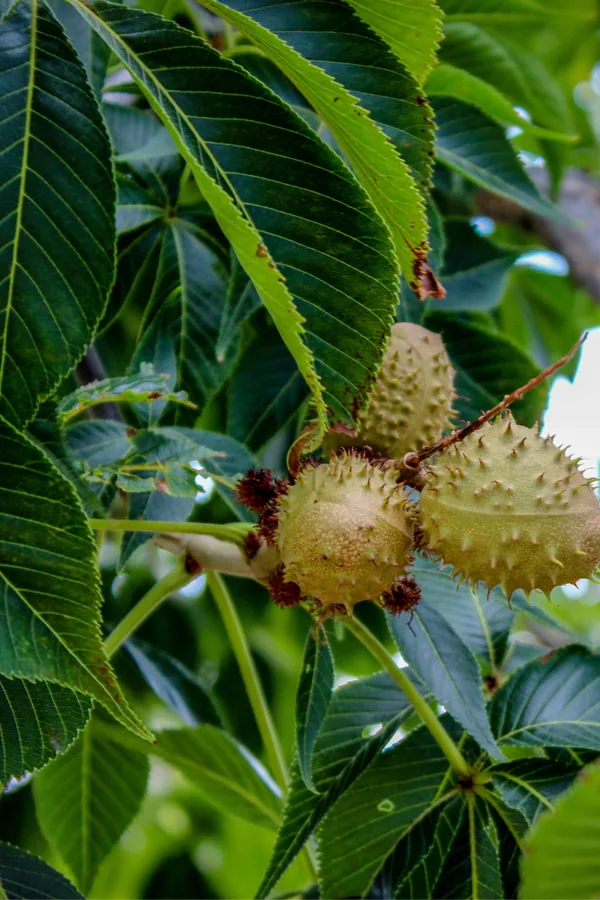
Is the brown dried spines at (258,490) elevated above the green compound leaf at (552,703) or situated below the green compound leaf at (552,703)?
above

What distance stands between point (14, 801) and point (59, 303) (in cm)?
151

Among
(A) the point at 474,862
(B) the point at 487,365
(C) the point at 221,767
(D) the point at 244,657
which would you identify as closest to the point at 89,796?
(C) the point at 221,767

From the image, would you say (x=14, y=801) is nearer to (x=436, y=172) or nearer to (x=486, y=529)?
(x=486, y=529)

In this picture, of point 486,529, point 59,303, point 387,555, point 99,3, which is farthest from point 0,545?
point 99,3

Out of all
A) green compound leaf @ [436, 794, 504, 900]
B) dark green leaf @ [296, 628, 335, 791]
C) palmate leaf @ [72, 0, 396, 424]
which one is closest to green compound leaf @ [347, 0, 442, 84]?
palmate leaf @ [72, 0, 396, 424]

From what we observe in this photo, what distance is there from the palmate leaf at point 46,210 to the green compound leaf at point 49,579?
8cm

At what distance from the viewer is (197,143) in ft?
3.67

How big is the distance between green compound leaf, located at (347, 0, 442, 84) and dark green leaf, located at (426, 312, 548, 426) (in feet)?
2.71

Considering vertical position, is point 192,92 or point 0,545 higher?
point 192,92

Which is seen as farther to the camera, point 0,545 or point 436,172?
point 436,172

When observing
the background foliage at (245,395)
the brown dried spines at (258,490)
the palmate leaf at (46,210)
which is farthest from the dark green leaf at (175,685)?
the palmate leaf at (46,210)

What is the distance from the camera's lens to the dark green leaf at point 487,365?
6.79 ft

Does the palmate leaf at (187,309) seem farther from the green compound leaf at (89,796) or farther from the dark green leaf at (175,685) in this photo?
the green compound leaf at (89,796)

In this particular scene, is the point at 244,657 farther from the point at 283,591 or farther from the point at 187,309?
the point at 187,309
